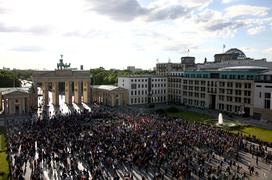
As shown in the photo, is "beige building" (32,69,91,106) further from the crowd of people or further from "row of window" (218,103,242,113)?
"row of window" (218,103,242,113)

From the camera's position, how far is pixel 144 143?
42406 millimetres

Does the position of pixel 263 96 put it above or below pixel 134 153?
above

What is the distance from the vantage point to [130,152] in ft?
125

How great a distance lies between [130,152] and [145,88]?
5994 cm

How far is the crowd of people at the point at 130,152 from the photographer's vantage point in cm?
3319

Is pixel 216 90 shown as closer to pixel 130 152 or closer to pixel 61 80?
pixel 61 80

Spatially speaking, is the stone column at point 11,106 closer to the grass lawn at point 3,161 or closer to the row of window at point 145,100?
the grass lawn at point 3,161

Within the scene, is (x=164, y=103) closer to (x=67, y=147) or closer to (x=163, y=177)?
(x=67, y=147)

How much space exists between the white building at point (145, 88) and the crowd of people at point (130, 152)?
41005 mm

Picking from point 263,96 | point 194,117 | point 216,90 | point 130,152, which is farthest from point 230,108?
point 130,152

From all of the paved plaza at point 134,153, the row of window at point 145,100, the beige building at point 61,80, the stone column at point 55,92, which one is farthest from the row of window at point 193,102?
the stone column at point 55,92

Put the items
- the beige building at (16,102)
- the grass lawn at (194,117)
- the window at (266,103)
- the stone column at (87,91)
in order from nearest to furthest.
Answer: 1. the grass lawn at (194,117)
2. the window at (266,103)
3. the beige building at (16,102)
4. the stone column at (87,91)

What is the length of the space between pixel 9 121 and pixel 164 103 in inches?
1975

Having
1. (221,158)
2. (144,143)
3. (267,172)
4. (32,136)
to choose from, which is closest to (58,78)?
(32,136)
